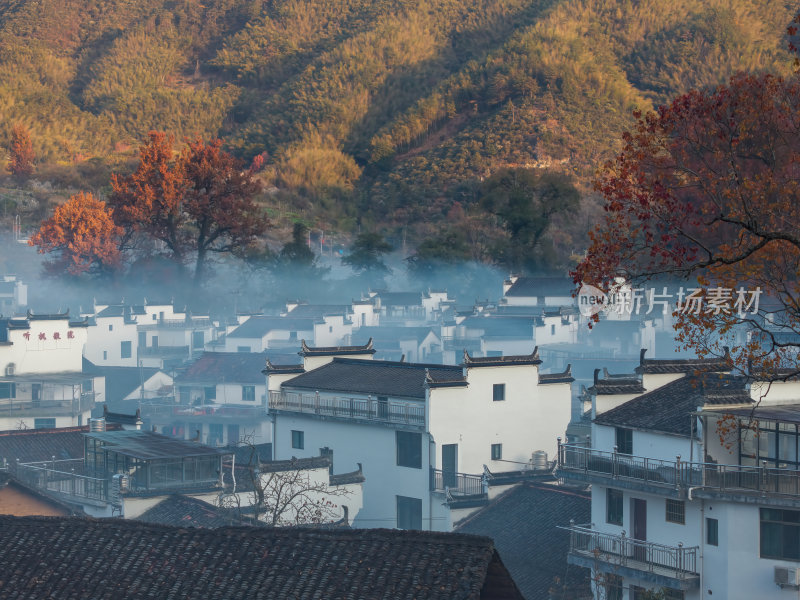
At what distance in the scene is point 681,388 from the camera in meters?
20.7

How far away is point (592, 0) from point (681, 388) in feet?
313

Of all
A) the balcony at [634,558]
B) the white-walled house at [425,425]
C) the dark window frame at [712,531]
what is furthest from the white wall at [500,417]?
the dark window frame at [712,531]

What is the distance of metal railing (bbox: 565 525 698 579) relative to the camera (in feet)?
59.4

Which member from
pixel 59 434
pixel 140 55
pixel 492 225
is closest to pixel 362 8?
pixel 140 55

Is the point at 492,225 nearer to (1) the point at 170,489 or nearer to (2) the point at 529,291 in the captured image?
(2) the point at 529,291

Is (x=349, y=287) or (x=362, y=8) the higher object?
(x=362, y=8)

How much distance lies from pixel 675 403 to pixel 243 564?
10.5 m

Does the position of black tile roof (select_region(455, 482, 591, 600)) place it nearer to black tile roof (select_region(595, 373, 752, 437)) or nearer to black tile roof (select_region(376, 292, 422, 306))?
black tile roof (select_region(595, 373, 752, 437))

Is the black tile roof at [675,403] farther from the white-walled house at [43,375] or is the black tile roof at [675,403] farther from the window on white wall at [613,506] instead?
the white-walled house at [43,375]

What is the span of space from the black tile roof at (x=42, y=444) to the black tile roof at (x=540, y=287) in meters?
26.8

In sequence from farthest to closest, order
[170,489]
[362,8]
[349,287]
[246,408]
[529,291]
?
[362,8], [349,287], [529,291], [246,408], [170,489]

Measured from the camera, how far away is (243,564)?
1192 cm

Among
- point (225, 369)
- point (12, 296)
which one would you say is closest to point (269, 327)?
point (225, 369)

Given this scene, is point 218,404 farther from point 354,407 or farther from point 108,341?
point 354,407
